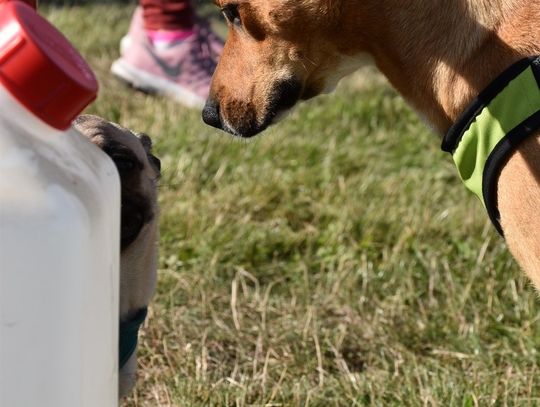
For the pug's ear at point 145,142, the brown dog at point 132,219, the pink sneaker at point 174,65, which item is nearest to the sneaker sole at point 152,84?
the pink sneaker at point 174,65

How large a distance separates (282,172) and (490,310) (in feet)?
3.80

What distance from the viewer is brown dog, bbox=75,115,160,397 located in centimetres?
197

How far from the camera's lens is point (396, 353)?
2750 millimetres

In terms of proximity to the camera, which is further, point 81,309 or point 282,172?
point 282,172

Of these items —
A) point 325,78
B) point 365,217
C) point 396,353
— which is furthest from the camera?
point 365,217

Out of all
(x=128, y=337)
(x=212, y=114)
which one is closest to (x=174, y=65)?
(x=212, y=114)

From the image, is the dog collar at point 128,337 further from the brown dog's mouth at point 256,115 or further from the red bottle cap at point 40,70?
the red bottle cap at point 40,70

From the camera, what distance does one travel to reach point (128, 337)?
6.68 feet

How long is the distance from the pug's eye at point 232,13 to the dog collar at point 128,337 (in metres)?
0.72

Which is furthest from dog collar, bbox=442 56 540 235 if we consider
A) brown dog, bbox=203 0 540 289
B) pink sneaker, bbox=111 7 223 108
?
pink sneaker, bbox=111 7 223 108

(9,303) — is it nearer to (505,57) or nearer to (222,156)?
(505,57)

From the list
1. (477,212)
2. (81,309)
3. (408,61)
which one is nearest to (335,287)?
(477,212)

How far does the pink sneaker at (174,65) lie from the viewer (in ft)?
14.9

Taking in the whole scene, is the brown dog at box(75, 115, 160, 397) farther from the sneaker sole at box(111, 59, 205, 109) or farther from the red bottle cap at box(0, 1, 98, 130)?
the sneaker sole at box(111, 59, 205, 109)
